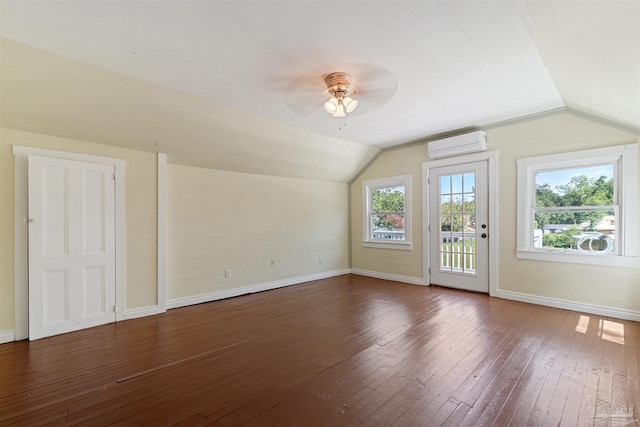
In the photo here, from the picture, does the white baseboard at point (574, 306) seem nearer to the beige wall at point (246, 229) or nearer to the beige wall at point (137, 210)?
the beige wall at point (246, 229)

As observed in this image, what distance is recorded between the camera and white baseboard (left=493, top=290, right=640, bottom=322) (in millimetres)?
3275

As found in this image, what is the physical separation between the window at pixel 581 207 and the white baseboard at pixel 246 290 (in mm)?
3466

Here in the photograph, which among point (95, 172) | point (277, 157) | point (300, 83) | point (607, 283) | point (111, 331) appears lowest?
point (111, 331)

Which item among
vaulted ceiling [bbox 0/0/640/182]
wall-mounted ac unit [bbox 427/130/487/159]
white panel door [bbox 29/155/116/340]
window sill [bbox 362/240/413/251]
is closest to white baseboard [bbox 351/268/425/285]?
window sill [bbox 362/240/413/251]

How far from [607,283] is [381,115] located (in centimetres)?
346

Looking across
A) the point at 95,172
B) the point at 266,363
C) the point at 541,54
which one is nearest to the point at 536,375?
the point at 266,363

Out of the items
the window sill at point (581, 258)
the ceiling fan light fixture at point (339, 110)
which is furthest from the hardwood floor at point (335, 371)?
the ceiling fan light fixture at point (339, 110)

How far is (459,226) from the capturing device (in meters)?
4.74

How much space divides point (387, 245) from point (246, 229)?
9.17ft

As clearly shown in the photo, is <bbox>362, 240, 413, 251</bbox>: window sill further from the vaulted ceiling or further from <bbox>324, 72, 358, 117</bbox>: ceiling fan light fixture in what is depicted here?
<bbox>324, 72, 358, 117</bbox>: ceiling fan light fixture

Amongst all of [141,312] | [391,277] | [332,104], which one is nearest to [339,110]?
[332,104]

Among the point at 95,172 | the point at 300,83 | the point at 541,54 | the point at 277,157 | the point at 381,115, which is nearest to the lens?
the point at 541,54

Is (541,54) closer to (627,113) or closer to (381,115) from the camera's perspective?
(627,113)

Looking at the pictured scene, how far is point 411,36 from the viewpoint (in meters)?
2.13
